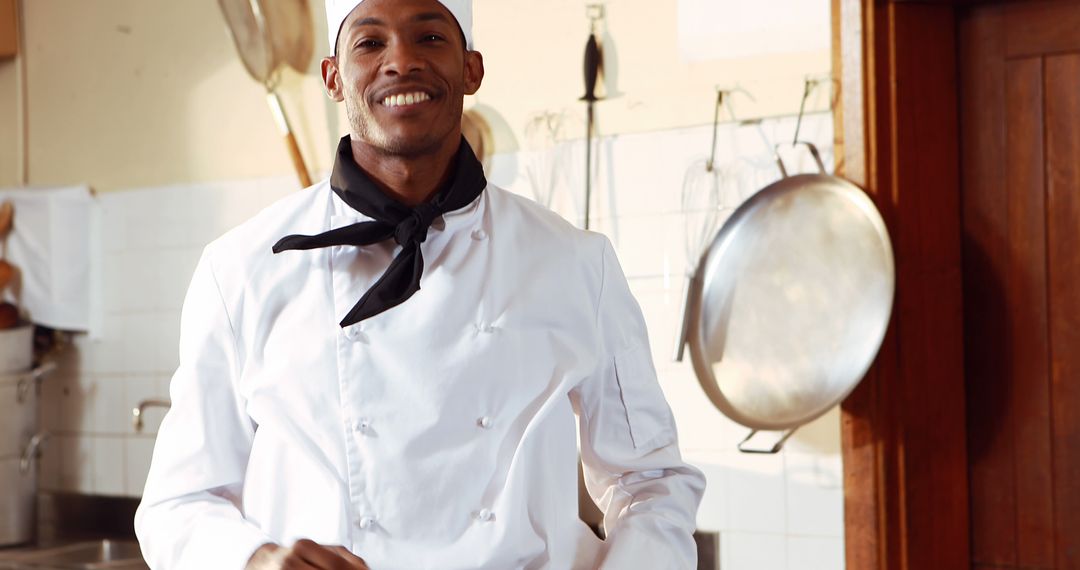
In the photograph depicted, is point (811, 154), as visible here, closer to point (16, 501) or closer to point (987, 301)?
point (987, 301)

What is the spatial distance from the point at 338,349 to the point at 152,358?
7.00 ft

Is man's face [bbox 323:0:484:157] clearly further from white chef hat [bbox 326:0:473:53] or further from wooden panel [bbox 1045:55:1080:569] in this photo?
wooden panel [bbox 1045:55:1080:569]

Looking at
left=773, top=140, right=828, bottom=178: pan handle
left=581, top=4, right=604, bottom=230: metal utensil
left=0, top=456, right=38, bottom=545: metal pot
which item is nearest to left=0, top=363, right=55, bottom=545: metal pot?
left=0, top=456, right=38, bottom=545: metal pot

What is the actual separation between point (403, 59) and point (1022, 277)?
154 centimetres

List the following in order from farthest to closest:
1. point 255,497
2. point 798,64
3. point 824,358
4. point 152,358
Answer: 1. point 152,358
2. point 798,64
3. point 824,358
4. point 255,497

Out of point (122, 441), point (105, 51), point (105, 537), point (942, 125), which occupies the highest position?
point (105, 51)

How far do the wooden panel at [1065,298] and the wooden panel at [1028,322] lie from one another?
0.6 inches

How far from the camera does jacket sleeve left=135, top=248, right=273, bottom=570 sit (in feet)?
4.16

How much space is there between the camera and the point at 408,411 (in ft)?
4.38

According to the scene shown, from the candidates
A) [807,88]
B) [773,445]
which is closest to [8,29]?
[807,88]

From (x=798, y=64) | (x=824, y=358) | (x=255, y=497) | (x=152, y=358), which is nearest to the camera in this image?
(x=255, y=497)

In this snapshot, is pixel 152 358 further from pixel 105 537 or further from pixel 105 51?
pixel 105 51

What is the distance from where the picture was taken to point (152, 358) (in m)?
3.32

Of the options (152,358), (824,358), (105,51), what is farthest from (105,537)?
(824,358)
